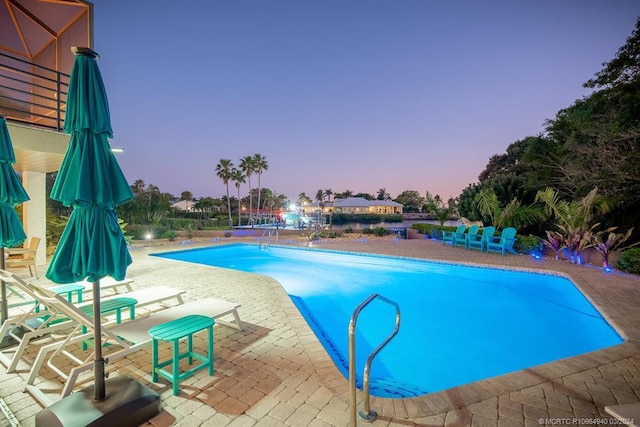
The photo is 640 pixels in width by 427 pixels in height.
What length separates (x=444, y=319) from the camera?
19.4 feet

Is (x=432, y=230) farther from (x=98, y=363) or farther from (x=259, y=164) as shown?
(x=259, y=164)

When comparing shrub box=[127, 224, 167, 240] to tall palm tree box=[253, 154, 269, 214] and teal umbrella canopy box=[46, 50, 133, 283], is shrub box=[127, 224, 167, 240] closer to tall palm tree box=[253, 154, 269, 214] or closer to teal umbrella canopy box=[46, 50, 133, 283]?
teal umbrella canopy box=[46, 50, 133, 283]

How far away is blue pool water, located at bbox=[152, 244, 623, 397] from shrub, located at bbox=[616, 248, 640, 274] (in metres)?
1.72

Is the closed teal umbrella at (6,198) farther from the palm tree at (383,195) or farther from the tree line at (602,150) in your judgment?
the palm tree at (383,195)

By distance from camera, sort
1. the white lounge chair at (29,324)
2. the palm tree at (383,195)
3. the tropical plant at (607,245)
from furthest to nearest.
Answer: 1. the palm tree at (383,195)
2. the tropical plant at (607,245)
3. the white lounge chair at (29,324)

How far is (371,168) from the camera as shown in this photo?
143 feet

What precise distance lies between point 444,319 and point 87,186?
6215mm

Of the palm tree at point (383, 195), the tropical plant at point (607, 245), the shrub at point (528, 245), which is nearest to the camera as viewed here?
the tropical plant at point (607, 245)

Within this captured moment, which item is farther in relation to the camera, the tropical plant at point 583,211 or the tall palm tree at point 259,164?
the tall palm tree at point 259,164

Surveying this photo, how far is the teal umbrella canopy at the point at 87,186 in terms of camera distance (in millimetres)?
2123

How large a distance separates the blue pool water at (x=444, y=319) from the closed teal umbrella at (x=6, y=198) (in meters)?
4.33

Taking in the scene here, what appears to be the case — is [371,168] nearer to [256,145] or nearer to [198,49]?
[256,145]

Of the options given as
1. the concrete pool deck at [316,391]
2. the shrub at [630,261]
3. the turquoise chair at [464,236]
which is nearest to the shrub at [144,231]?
the concrete pool deck at [316,391]

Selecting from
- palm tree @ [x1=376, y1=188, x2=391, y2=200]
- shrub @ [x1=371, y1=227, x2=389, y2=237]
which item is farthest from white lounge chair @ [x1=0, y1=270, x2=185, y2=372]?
palm tree @ [x1=376, y1=188, x2=391, y2=200]
